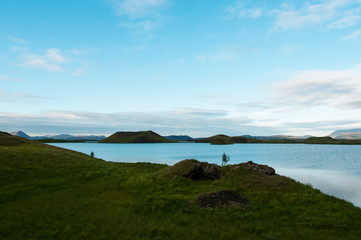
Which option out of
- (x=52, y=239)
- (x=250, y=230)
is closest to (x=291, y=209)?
(x=250, y=230)

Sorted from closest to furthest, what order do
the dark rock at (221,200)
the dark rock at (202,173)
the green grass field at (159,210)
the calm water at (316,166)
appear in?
the green grass field at (159,210) → the dark rock at (221,200) → the dark rock at (202,173) → the calm water at (316,166)

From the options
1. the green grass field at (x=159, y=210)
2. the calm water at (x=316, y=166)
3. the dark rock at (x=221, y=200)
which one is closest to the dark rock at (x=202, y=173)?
the green grass field at (x=159, y=210)

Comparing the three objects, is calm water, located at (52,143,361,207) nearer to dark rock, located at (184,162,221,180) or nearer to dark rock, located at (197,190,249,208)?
dark rock, located at (184,162,221,180)

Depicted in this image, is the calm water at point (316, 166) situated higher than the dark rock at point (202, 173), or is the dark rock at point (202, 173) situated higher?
the dark rock at point (202, 173)

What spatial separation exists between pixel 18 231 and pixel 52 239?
2.95m

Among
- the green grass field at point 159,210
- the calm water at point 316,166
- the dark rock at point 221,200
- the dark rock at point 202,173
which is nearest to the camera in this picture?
the green grass field at point 159,210

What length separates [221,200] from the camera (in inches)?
808

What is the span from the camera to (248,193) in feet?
75.9

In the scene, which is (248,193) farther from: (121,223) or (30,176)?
(30,176)

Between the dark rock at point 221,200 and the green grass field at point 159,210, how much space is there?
696 mm

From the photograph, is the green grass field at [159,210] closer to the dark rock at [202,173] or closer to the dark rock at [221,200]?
the dark rock at [221,200]

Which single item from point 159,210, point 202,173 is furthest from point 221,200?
point 202,173

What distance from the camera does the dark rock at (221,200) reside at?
19.9 meters

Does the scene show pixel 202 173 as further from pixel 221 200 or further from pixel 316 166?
pixel 316 166
